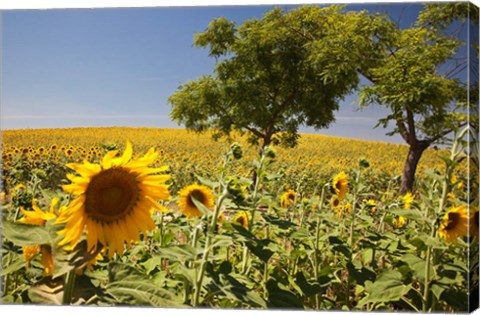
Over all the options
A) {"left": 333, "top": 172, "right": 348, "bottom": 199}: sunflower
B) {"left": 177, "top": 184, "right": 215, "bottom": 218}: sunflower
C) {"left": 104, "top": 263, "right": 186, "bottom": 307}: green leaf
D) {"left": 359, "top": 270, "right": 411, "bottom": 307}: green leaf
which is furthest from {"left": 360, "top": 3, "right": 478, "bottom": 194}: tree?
{"left": 104, "top": 263, "right": 186, "bottom": 307}: green leaf

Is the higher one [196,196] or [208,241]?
[196,196]

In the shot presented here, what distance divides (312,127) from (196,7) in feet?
3.57

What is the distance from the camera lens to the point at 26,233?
156 centimetres

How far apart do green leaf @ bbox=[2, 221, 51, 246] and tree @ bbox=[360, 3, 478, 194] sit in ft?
7.16

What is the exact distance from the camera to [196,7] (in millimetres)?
3254

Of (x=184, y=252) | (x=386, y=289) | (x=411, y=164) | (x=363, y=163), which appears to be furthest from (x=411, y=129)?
(x=184, y=252)

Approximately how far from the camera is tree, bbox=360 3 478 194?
2.95 m

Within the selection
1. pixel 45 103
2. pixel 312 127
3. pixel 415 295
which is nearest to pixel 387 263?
pixel 415 295

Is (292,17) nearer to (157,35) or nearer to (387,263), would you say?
(157,35)

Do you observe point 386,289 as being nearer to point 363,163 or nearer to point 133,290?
→ point 363,163

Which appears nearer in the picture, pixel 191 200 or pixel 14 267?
pixel 14 267

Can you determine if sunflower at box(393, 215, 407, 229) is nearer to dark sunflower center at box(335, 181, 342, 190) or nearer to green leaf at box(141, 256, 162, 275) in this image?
dark sunflower center at box(335, 181, 342, 190)

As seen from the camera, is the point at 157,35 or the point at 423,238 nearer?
the point at 423,238

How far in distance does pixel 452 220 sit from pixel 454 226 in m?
0.03
